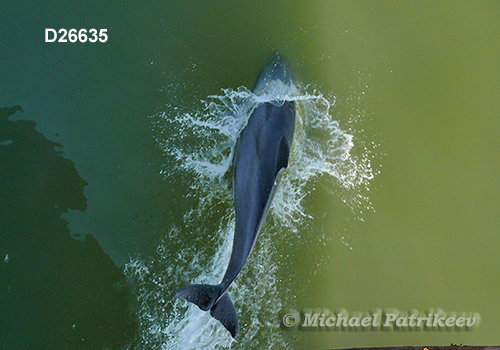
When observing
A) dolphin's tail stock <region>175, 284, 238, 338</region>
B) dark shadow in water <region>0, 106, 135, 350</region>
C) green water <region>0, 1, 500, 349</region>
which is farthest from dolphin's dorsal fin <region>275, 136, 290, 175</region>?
dark shadow in water <region>0, 106, 135, 350</region>

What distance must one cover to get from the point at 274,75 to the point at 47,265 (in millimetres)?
3960

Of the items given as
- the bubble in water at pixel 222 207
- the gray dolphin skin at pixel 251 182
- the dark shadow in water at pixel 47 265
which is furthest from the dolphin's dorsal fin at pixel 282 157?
the dark shadow in water at pixel 47 265

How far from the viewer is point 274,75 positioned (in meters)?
4.86

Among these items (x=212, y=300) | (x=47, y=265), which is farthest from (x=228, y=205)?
(x=47, y=265)

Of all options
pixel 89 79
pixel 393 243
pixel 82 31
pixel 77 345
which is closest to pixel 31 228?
pixel 77 345

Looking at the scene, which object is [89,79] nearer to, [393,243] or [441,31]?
[393,243]

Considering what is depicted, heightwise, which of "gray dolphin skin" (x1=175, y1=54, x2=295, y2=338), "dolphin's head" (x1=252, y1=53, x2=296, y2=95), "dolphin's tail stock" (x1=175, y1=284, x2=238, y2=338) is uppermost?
"dolphin's head" (x1=252, y1=53, x2=296, y2=95)

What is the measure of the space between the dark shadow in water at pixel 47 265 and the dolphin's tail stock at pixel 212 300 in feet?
4.43

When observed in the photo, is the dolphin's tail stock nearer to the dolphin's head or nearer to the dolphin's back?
the dolphin's back

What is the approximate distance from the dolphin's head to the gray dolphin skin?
402 mm

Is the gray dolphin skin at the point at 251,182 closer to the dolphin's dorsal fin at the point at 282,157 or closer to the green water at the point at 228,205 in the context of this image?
the dolphin's dorsal fin at the point at 282,157

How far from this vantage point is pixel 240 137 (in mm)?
4488

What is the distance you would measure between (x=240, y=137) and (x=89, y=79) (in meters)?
2.40

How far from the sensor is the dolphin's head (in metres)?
4.82
